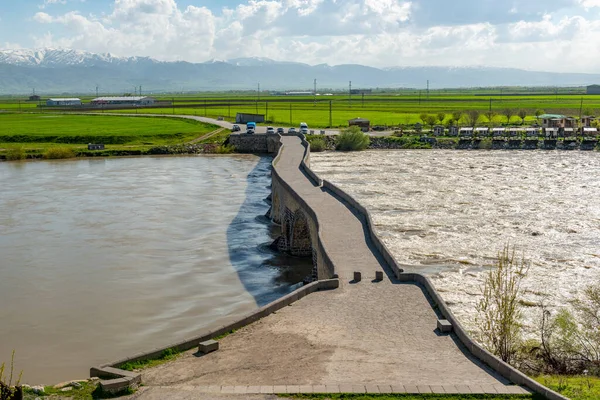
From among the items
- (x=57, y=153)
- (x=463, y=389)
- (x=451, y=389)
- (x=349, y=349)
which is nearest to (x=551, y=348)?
(x=349, y=349)

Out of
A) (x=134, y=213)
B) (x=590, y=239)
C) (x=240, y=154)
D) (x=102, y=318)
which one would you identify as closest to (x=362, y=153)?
(x=240, y=154)

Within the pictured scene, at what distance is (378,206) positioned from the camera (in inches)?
1599

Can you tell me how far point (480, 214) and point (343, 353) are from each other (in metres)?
25.0

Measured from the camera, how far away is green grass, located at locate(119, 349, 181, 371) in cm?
1425

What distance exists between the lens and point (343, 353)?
1486cm

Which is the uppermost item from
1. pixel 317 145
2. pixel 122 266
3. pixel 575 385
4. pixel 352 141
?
pixel 352 141

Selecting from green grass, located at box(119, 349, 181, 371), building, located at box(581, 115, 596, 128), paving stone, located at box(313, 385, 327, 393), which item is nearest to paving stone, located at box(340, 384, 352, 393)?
paving stone, located at box(313, 385, 327, 393)

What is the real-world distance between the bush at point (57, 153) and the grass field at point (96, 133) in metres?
1.55

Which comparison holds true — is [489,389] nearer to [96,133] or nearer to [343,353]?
[343,353]

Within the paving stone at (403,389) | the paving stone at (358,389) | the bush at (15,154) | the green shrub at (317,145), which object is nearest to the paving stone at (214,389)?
the paving stone at (358,389)

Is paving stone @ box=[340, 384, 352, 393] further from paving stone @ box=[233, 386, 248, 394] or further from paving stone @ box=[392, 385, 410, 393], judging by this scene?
paving stone @ box=[233, 386, 248, 394]

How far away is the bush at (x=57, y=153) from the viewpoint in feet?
224

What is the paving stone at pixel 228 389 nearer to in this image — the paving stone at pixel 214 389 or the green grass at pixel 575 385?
the paving stone at pixel 214 389

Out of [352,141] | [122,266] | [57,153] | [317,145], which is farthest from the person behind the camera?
[352,141]
